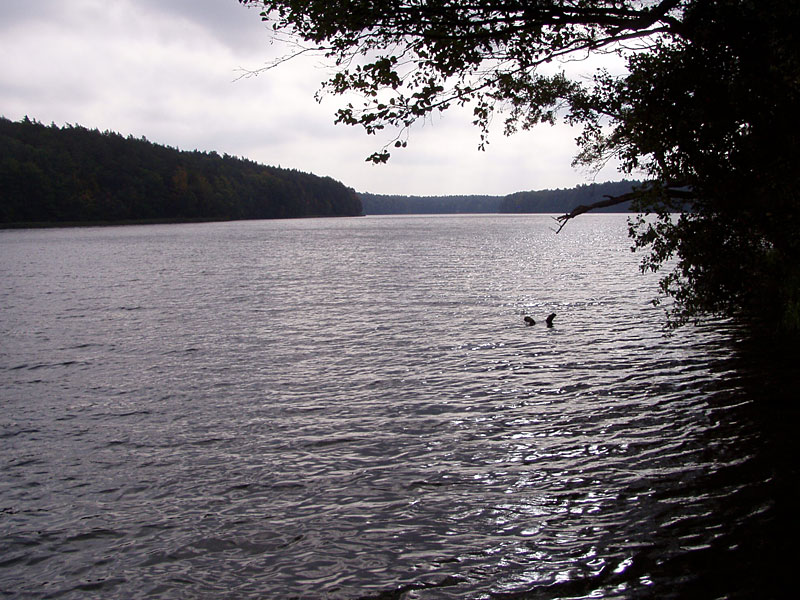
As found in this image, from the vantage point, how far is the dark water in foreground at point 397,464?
8.61 metres

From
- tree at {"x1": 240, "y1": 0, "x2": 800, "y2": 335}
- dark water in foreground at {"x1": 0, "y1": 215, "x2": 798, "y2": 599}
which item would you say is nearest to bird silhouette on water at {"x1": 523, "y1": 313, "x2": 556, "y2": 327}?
dark water in foreground at {"x1": 0, "y1": 215, "x2": 798, "y2": 599}

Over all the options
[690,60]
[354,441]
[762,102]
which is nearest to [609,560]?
[354,441]

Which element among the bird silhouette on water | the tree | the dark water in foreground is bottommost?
the dark water in foreground

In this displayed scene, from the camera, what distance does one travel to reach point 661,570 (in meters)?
8.27

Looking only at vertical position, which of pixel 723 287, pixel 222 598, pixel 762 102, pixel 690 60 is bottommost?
pixel 222 598

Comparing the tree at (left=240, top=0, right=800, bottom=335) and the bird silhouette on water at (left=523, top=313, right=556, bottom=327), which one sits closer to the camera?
the tree at (left=240, top=0, right=800, bottom=335)

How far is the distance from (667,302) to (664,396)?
58.1 feet

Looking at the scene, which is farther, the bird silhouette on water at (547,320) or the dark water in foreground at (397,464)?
the bird silhouette on water at (547,320)

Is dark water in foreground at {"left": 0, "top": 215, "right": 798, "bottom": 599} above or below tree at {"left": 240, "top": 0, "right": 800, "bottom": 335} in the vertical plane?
below

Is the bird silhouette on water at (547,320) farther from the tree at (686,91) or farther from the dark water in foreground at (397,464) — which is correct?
the tree at (686,91)

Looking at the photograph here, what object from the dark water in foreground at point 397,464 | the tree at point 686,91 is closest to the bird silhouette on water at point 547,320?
the dark water in foreground at point 397,464

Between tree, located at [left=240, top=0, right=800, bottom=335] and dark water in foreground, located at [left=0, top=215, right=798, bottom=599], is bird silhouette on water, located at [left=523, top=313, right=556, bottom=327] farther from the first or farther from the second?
tree, located at [left=240, top=0, right=800, bottom=335]

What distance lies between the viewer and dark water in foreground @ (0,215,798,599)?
861cm

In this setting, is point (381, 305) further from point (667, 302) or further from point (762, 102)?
point (762, 102)
